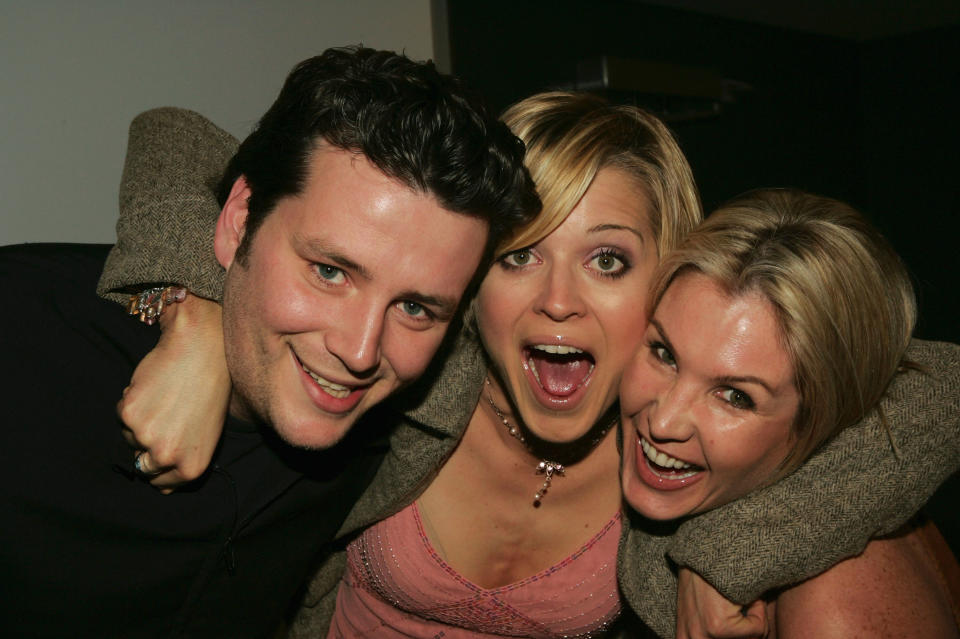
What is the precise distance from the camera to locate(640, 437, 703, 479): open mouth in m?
1.67

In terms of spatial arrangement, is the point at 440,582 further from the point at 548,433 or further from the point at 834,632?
the point at 834,632

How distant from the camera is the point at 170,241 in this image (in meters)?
1.71

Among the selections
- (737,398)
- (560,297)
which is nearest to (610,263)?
(560,297)

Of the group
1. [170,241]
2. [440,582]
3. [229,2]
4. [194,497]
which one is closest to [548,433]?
[440,582]

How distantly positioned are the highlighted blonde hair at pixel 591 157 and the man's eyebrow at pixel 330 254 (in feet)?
1.22

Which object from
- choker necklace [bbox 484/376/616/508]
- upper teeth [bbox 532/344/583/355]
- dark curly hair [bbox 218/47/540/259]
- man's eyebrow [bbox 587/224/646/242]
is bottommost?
choker necklace [bbox 484/376/616/508]

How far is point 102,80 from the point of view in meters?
2.32

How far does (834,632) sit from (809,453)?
0.34m

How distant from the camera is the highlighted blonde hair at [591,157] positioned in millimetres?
1751

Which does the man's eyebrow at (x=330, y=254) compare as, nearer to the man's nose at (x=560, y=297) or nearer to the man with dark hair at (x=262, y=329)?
the man with dark hair at (x=262, y=329)

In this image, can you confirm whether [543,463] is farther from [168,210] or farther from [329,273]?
[168,210]

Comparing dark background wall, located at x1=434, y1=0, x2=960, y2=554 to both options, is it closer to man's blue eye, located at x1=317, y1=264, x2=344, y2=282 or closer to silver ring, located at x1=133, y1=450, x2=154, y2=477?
man's blue eye, located at x1=317, y1=264, x2=344, y2=282

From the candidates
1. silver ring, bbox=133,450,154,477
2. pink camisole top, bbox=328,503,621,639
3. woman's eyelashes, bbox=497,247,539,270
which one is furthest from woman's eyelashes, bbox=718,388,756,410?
silver ring, bbox=133,450,154,477

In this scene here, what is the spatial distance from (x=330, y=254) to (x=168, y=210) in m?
0.47
